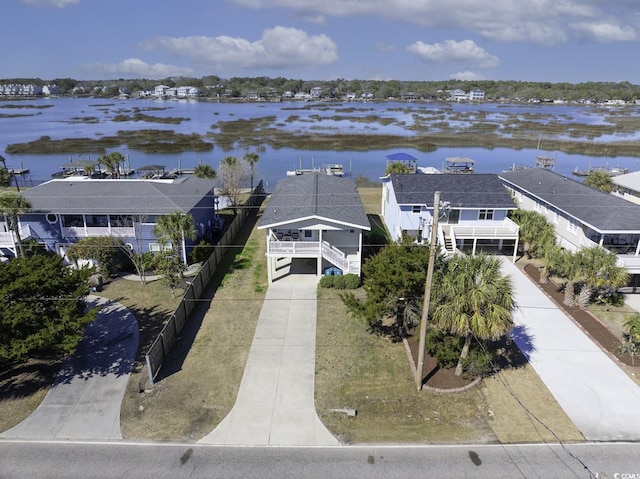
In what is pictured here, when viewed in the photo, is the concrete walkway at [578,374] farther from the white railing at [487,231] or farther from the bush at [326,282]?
the bush at [326,282]

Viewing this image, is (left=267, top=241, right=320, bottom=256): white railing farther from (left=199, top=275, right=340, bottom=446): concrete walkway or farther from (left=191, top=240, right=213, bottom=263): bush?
(left=191, top=240, right=213, bottom=263): bush

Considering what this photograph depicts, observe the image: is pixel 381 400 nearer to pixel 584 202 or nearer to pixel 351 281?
pixel 351 281

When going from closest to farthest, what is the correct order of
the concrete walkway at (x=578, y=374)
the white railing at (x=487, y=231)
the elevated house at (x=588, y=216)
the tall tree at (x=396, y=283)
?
the concrete walkway at (x=578, y=374) → the tall tree at (x=396, y=283) → the elevated house at (x=588, y=216) → the white railing at (x=487, y=231)

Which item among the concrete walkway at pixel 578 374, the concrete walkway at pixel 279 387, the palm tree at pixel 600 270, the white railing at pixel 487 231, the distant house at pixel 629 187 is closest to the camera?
the concrete walkway at pixel 279 387

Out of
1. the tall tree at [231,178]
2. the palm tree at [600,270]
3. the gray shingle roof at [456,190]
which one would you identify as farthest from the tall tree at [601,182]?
the tall tree at [231,178]

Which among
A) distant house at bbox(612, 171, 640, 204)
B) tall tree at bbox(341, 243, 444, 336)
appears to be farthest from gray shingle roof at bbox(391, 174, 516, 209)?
tall tree at bbox(341, 243, 444, 336)
